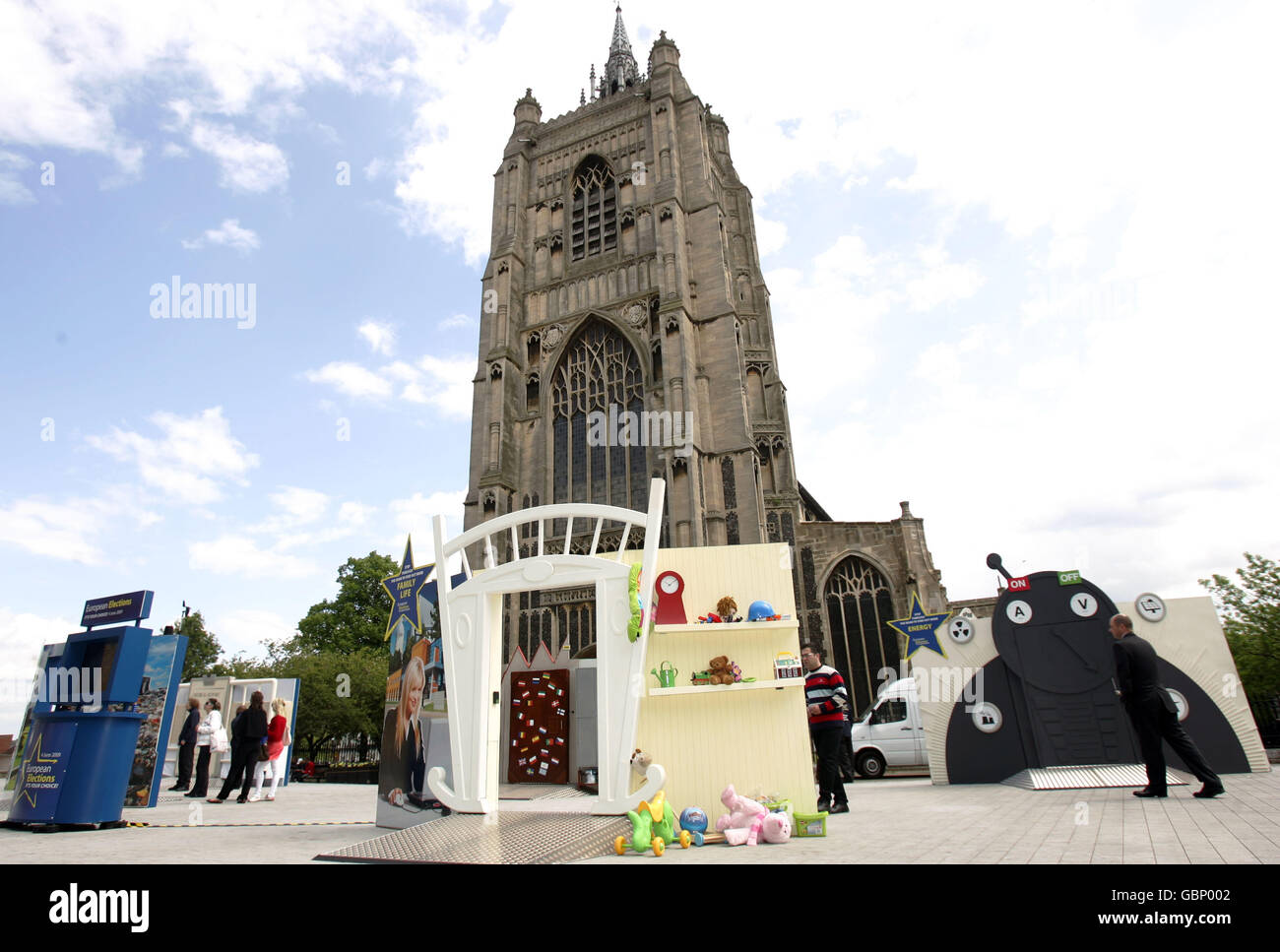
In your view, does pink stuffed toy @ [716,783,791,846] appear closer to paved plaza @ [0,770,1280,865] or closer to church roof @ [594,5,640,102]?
paved plaza @ [0,770,1280,865]

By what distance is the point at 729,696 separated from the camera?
266 inches

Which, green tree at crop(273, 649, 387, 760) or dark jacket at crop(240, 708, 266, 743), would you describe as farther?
green tree at crop(273, 649, 387, 760)

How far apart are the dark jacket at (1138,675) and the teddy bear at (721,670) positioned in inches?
159

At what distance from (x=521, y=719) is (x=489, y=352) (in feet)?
64.3

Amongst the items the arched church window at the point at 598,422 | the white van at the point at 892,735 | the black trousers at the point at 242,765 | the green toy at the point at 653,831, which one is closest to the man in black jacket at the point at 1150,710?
the green toy at the point at 653,831

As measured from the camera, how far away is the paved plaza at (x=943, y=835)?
416cm

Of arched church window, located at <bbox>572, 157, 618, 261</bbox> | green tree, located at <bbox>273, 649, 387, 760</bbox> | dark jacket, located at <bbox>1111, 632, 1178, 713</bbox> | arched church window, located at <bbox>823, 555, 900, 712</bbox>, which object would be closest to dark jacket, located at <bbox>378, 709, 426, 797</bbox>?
dark jacket, located at <bbox>1111, 632, 1178, 713</bbox>

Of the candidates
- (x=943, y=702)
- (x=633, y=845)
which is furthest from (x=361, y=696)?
(x=633, y=845)

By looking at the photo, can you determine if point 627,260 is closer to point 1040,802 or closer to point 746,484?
point 746,484

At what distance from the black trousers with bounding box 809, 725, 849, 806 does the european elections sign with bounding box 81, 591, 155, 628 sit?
868 centimetres

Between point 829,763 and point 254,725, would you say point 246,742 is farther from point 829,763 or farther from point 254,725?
point 829,763

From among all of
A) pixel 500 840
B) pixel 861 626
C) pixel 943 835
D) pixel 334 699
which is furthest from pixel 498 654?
pixel 334 699

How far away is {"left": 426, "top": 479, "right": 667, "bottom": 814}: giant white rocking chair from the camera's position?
607cm

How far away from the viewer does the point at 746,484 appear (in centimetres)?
2275
